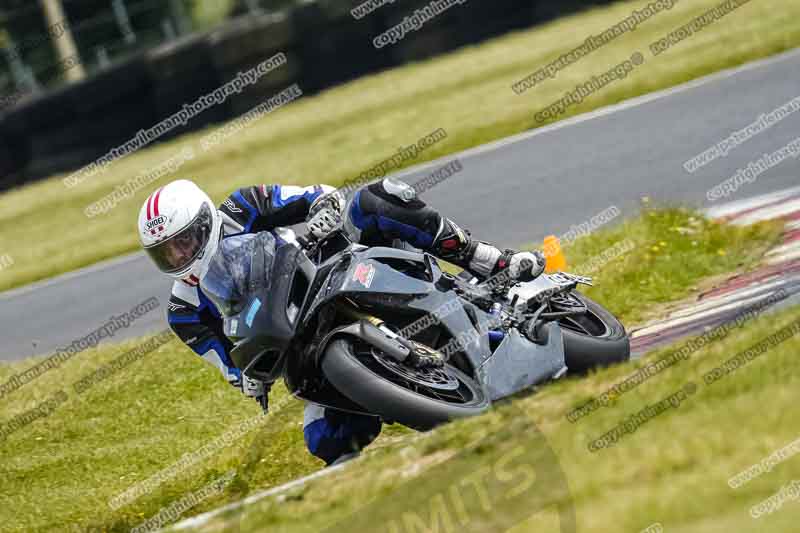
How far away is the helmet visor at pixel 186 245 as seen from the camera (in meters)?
5.70

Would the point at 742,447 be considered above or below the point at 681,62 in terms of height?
above

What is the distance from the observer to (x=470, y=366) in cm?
595

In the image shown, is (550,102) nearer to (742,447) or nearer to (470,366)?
(470,366)

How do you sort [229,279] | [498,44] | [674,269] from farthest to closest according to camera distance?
[498,44] < [674,269] < [229,279]

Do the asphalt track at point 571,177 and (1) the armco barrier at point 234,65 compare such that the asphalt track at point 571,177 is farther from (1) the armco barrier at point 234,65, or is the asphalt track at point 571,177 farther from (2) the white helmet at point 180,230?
(1) the armco barrier at point 234,65

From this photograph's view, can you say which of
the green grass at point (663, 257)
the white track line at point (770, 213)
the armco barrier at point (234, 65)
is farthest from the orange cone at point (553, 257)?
the armco barrier at point (234, 65)

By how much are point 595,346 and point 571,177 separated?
5733 mm

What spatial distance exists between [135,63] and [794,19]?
11656mm

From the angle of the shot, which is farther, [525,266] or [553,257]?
[553,257]

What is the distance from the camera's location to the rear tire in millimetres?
6445

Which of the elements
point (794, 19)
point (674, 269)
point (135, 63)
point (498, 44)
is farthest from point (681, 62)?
point (135, 63)

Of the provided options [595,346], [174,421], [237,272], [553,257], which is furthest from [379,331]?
[174,421]

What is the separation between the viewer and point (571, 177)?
12016mm

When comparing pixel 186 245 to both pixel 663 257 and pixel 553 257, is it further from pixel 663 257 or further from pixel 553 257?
pixel 663 257
